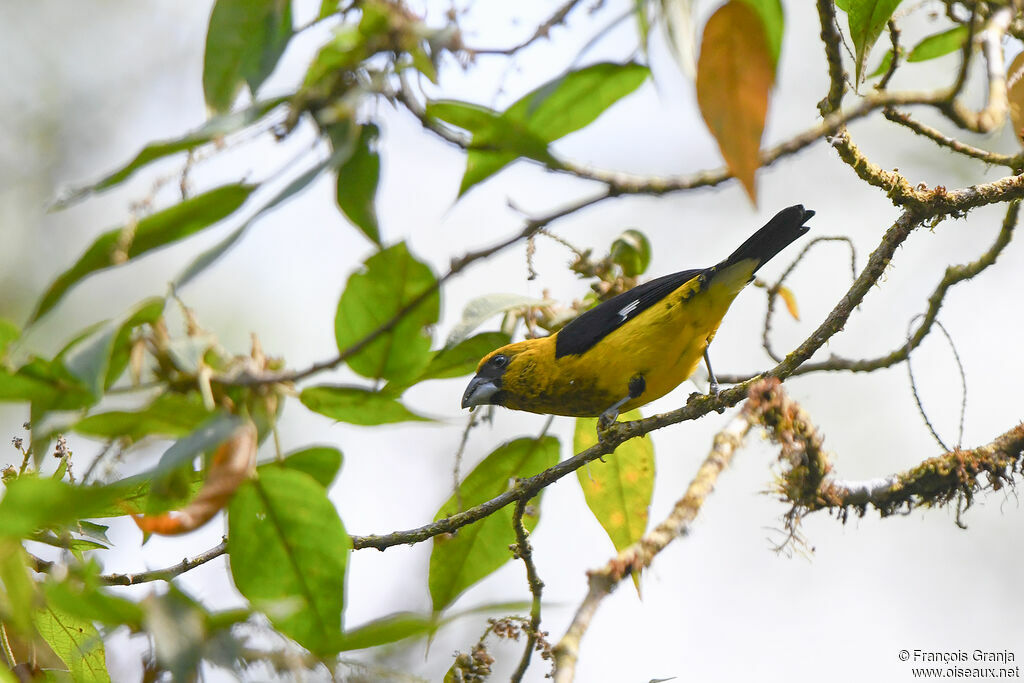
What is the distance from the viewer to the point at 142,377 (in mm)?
1319

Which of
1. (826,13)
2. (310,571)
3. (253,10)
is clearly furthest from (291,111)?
(826,13)

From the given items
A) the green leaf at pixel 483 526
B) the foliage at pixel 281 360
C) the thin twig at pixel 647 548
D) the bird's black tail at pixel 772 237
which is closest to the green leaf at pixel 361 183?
the foliage at pixel 281 360

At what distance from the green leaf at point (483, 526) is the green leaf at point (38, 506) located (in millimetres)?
1396

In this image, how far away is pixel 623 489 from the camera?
2.76m

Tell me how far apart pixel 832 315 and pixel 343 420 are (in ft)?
4.98

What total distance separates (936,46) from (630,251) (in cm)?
114

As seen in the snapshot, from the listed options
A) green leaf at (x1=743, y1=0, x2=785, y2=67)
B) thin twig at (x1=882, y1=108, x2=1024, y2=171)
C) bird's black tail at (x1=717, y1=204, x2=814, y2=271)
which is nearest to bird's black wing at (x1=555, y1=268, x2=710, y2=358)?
bird's black tail at (x1=717, y1=204, x2=814, y2=271)

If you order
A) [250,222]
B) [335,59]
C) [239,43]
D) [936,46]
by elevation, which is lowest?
[250,222]

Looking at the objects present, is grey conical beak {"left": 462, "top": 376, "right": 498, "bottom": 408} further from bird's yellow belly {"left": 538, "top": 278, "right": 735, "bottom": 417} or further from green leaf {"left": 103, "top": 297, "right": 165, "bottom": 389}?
green leaf {"left": 103, "top": 297, "right": 165, "bottom": 389}

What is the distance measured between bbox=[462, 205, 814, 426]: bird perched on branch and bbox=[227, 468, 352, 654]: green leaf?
2104mm

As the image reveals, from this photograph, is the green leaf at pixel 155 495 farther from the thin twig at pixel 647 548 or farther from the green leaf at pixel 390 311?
the thin twig at pixel 647 548

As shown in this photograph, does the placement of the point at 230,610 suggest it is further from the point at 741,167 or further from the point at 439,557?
the point at 439,557

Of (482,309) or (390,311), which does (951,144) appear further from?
(390,311)

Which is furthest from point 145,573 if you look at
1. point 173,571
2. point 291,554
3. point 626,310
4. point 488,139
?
point 626,310
